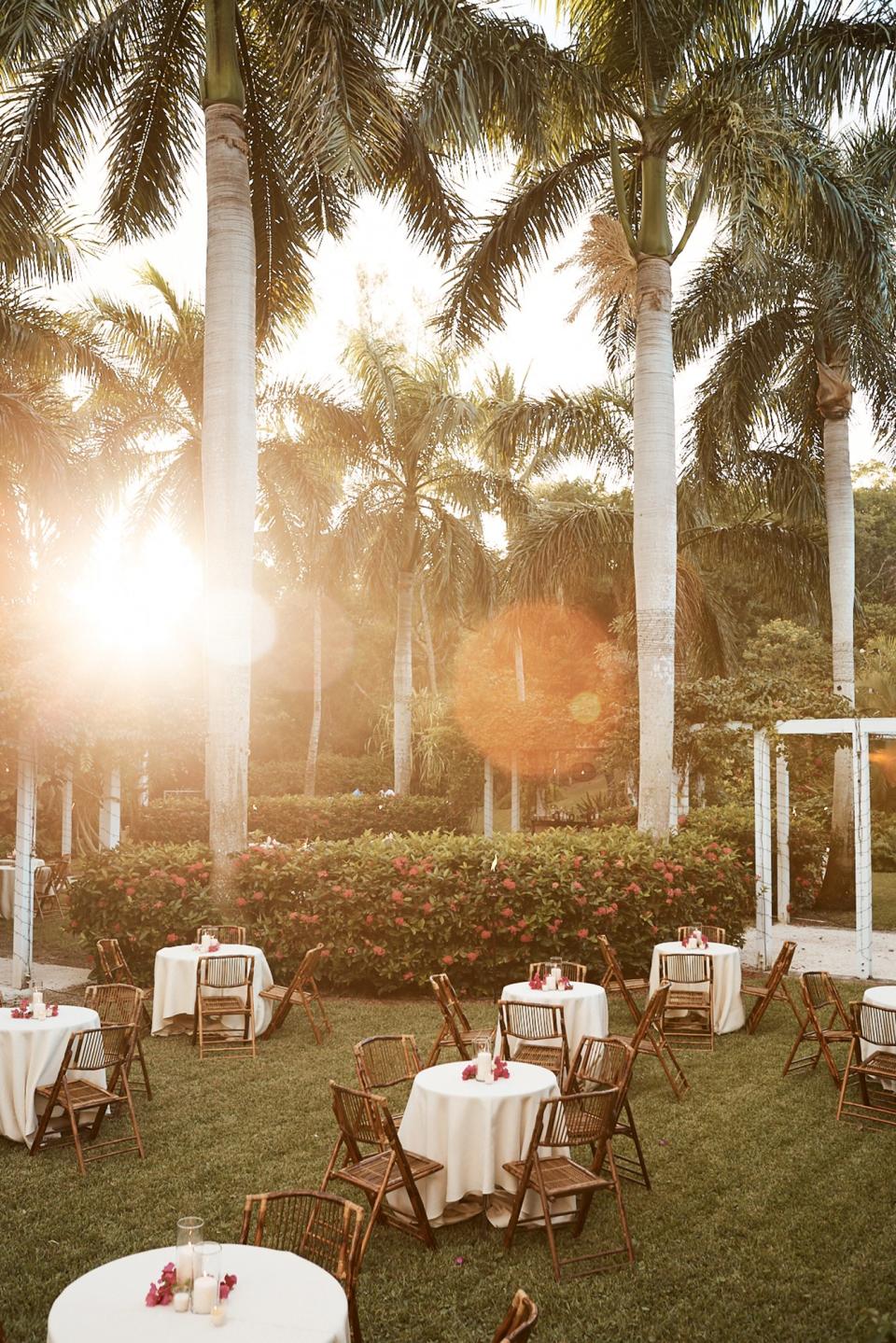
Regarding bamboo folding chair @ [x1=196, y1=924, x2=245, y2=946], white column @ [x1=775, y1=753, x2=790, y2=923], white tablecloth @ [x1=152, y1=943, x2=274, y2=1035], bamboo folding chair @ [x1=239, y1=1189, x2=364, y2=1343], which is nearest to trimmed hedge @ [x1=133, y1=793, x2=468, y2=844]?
white column @ [x1=775, y1=753, x2=790, y2=923]

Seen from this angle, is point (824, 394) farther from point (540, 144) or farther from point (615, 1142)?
point (615, 1142)

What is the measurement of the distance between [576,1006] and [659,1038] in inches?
25.8

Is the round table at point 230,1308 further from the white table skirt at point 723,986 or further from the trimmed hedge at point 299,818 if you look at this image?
the trimmed hedge at point 299,818

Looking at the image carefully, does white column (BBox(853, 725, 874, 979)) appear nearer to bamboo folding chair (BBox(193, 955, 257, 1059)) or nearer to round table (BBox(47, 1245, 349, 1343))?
bamboo folding chair (BBox(193, 955, 257, 1059))

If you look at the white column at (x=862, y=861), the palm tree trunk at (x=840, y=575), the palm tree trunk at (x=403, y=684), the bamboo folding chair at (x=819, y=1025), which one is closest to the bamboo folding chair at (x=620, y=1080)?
the bamboo folding chair at (x=819, y=1025)

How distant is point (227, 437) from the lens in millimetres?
11828

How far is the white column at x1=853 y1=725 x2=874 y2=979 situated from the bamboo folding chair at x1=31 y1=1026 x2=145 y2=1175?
8478 millimetres

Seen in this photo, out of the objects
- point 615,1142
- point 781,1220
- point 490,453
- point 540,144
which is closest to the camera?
point 781,1220

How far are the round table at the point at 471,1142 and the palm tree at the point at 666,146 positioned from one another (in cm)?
742

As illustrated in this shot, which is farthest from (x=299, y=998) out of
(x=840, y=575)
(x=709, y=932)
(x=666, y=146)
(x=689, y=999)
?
(x=840, y=575)

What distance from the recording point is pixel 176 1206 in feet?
18.9

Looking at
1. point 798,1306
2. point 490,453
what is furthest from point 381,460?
point 798,1306

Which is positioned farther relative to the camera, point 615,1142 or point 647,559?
point 647,559

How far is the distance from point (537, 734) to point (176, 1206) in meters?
Result: 17.2
